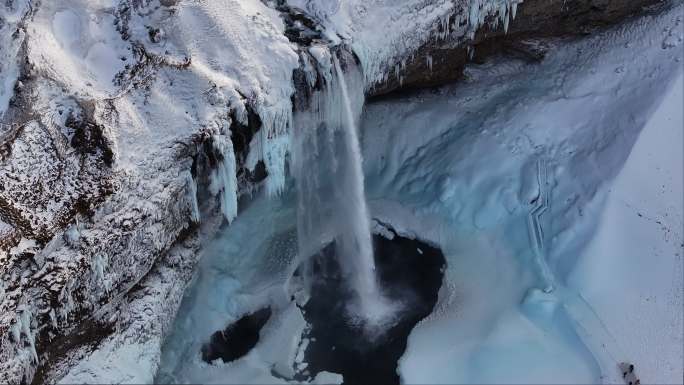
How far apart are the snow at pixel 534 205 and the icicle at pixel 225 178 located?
120 inches

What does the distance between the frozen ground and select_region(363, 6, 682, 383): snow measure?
21mm

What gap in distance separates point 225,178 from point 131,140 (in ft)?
4.02

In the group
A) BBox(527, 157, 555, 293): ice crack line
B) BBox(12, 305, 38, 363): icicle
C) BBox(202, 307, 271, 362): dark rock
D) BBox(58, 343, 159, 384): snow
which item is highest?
BBox(12, 305, 38, 363): icicle

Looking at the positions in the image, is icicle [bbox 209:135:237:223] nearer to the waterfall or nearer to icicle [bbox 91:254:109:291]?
the waterfall

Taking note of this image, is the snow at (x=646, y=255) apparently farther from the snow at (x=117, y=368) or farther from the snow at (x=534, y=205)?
the snow at (x=117, y=368)

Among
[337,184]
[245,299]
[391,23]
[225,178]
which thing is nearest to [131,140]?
[225,178]

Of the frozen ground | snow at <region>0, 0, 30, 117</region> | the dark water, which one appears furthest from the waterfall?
snow at <region>0, 0, 30, 117</region>

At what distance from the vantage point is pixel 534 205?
9898 millimetres

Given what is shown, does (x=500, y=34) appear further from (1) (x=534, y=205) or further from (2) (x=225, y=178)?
(2) (x=225, y=178)

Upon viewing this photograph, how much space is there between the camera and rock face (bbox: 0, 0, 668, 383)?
6828mm

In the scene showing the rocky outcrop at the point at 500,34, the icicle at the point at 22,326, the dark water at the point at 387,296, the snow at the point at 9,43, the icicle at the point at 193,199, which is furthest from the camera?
the rocky outcrop at the point at 500,34

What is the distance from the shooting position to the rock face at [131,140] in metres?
6.83

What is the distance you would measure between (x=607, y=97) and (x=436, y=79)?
2762 millimetres

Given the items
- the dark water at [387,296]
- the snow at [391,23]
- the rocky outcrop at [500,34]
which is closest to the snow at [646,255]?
the rocky outcrop at [500,34]
